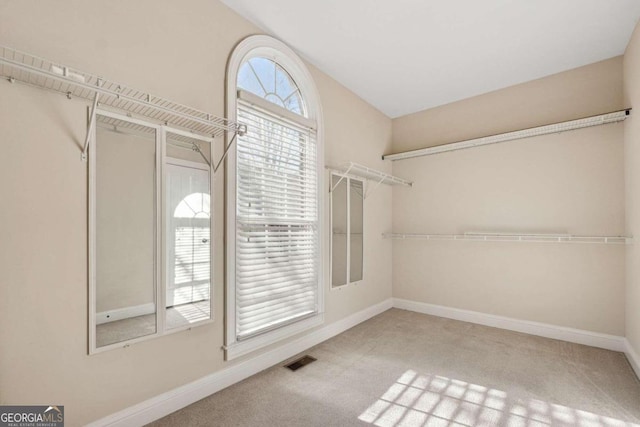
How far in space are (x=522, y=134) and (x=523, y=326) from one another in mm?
2064

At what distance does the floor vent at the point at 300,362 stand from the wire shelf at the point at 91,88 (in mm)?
1902

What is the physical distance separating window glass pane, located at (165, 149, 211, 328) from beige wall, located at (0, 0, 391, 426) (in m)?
0.18

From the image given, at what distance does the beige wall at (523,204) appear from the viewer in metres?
2.90

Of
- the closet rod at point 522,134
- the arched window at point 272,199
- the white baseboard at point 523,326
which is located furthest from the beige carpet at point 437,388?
the closet rod at point 522,134

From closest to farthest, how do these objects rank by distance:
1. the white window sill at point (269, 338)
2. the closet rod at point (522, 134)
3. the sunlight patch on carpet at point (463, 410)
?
the sunlight patch on carpet at point (463, 410) → the white window sill at point (269, 338) → the closet rod at point (522, 134)

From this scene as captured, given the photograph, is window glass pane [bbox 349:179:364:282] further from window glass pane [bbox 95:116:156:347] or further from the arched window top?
window glass pane [bbox 95:116:156:347]

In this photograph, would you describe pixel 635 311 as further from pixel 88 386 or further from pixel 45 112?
pixel 45 112

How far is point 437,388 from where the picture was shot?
2.20 metres

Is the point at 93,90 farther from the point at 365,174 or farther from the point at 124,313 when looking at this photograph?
the point at 365,174

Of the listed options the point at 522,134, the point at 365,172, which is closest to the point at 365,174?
the point at 365,172

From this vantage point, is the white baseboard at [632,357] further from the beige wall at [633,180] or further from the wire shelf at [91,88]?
the wire shelf at [91,88]

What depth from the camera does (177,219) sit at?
A: 6.31 feet

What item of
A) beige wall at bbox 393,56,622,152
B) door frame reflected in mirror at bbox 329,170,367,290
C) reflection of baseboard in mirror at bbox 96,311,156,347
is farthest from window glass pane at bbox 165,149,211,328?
beige wall at bbox 393,56,622,152

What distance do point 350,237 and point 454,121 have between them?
2.02 m
